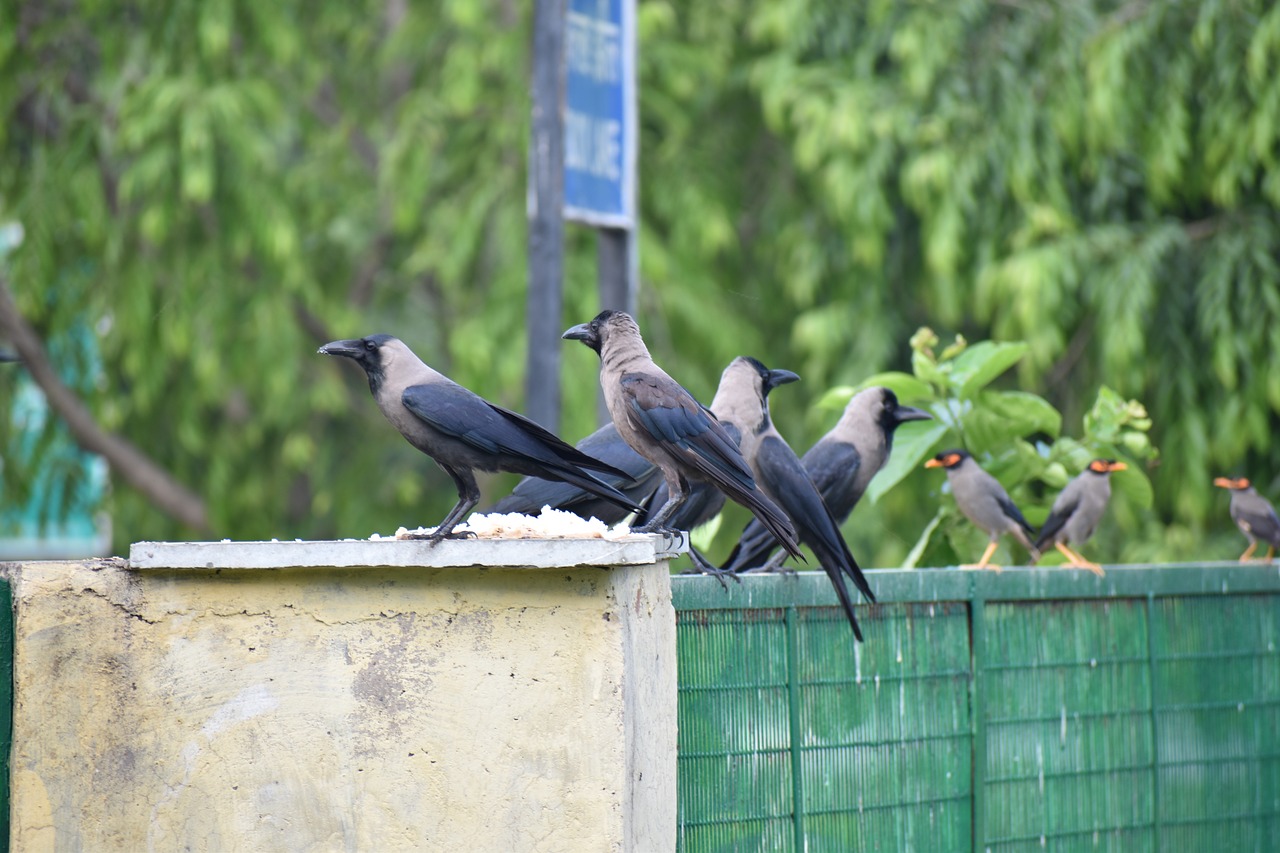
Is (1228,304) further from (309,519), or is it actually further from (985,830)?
(309,519)

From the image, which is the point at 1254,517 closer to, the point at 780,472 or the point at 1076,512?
the point at 1076,512

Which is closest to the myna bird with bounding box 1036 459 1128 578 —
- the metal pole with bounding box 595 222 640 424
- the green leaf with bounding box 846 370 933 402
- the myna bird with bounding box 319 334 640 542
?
the green leaf with bounding box 846 370 933 402

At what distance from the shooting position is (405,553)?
310 cm

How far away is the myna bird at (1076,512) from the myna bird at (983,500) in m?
0.08

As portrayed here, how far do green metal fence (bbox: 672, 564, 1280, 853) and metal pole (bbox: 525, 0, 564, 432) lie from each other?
7.45 feet

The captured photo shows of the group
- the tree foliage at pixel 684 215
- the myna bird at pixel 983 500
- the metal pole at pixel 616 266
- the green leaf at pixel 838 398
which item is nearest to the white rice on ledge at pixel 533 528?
the myna bird at pixel 983 500

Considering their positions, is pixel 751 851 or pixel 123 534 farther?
pixel 123 534

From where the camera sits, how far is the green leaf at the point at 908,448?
20.0ft

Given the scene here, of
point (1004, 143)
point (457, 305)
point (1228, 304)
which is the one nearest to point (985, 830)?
point (1228, 304)

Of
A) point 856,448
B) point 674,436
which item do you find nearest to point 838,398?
point 856,448

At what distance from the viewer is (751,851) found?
371 centimetres

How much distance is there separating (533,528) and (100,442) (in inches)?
352

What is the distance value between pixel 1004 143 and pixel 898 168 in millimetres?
770

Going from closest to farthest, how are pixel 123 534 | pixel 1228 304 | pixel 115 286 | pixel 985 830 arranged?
pixel 985 830
pixel 1228 304
pixel 115 286
pixel 123 534
